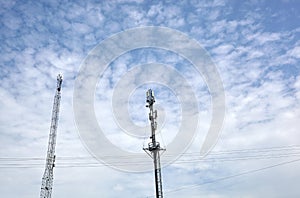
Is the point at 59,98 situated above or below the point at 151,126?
above

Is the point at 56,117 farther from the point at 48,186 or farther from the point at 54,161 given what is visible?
the point at 48,186

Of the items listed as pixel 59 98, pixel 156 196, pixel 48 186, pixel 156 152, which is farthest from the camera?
pixel 59 98

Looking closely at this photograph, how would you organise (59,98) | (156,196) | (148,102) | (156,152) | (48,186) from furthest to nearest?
(59,98) < (48,186) < (148,102) < (156,152) < (156,196)

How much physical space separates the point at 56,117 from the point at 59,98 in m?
7.10

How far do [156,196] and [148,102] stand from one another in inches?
855

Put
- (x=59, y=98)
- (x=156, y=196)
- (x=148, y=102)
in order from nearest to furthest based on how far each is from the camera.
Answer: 1. (x=156, y=196)
2. (x=148, y=102)
3. (x=59, y=98)

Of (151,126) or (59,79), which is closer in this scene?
(151,126)

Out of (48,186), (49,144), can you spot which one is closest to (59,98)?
(49,144)

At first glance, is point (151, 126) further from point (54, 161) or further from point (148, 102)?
point (54, 161)

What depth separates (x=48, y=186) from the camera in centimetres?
9444

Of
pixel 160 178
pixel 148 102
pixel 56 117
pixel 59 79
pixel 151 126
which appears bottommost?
pixel 160 178

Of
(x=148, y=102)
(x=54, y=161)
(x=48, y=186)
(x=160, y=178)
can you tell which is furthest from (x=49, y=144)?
(x=160, y=178)

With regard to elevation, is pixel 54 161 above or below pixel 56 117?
below

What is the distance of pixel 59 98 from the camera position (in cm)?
10106
